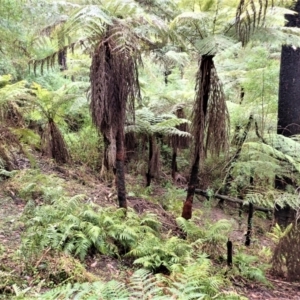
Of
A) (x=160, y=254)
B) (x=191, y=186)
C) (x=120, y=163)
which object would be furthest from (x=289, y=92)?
(x=160, y=254)

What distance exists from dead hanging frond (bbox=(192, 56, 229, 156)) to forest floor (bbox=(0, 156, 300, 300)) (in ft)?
4.86

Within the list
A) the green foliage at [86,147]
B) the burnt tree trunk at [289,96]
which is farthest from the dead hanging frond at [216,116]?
the green foliage at [86,147]

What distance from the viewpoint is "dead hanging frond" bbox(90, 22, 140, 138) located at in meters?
3.99

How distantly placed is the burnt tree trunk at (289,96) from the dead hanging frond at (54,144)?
4233 millimetres

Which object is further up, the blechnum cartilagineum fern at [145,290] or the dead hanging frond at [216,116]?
the dead hanging frond at [216,116]

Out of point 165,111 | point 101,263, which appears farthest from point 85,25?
point 165,111

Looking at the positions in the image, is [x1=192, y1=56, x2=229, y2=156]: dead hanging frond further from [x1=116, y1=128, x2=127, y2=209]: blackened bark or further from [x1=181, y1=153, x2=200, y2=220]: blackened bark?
[x1=116, y1=128, x2=127, y2=209]: blackened bark

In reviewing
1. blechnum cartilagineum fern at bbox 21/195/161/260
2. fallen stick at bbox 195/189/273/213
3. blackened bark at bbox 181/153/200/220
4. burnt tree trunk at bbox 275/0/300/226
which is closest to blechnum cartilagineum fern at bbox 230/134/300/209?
blackened bark at bbox 181/153/200/220

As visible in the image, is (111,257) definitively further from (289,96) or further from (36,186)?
(289,96)

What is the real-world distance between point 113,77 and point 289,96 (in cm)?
311

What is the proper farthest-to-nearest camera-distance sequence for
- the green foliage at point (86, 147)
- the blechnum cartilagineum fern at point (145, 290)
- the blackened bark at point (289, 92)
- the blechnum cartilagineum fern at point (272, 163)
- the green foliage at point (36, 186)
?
the green foliage at point (86, 147)
the blackened bark at point (289, 92)
the green foliage at point (36, 186)
the blechnum cartilagineum fern at point (272, 163)
the blechnum cartilagineum fern at point (145, 290)

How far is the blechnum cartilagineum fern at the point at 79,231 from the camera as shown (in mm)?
3566

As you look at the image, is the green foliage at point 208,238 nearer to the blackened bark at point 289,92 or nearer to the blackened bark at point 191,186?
the blackened bark at point 191,186

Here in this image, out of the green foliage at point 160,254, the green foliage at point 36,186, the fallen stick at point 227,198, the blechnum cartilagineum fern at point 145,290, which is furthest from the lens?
the fallen stick at point 227,198
